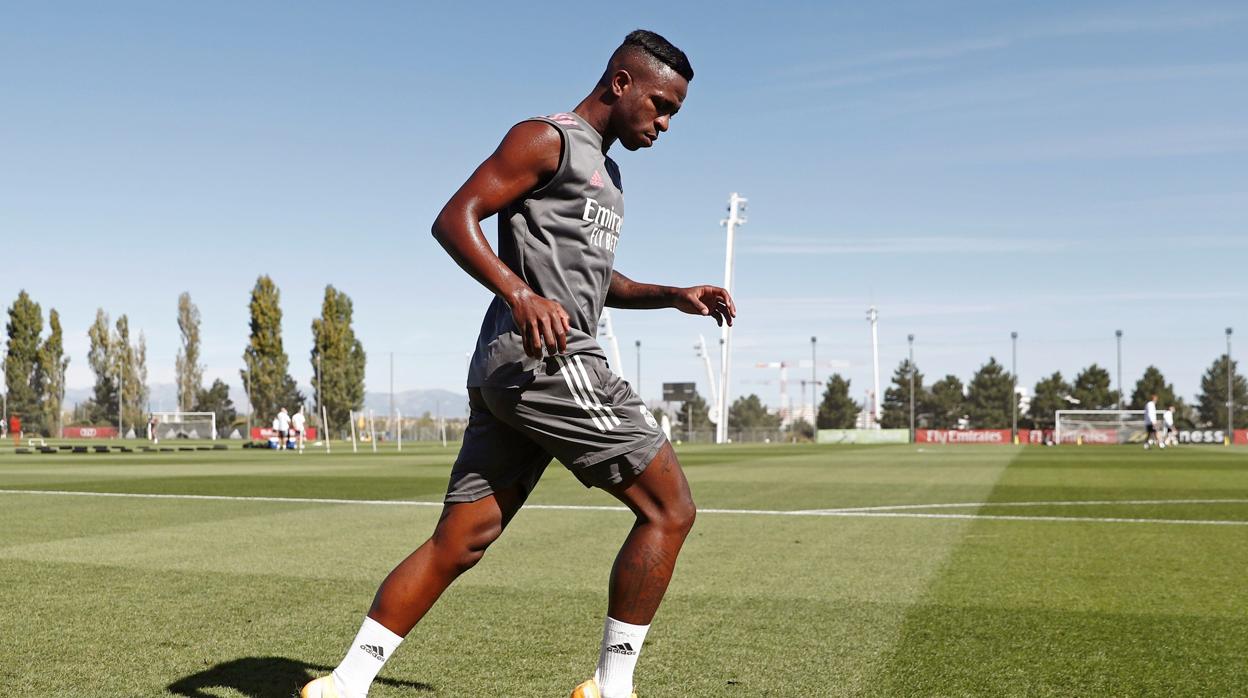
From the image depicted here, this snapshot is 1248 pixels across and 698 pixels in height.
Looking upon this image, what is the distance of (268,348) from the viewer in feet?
281

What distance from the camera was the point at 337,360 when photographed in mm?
91188

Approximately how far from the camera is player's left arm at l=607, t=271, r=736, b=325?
3.88 metres

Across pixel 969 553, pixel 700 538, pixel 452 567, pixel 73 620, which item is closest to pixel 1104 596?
pixel 969 553

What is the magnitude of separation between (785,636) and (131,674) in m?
2.51

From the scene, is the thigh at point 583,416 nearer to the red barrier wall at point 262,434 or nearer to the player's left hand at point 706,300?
the player's left hand at point 706,300

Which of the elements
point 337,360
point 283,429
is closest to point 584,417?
point 283,429

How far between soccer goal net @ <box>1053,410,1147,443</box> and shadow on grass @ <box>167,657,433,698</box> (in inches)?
2583

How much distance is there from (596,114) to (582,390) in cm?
83

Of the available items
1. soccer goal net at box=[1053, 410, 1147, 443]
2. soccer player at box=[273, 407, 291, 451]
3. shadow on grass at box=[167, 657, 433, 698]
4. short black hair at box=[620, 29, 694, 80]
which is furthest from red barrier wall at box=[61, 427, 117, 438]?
short black hair at box=[620, 29, 694, 80]

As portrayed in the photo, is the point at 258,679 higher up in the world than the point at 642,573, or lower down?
lower down

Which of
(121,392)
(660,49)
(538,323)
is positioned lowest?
(538,323)

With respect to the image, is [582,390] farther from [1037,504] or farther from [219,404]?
[219,404]

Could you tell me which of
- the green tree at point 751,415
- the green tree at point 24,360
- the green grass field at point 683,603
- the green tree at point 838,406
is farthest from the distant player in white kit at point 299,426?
the green tree at point 751,415

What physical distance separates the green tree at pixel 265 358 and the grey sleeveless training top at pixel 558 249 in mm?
84540
